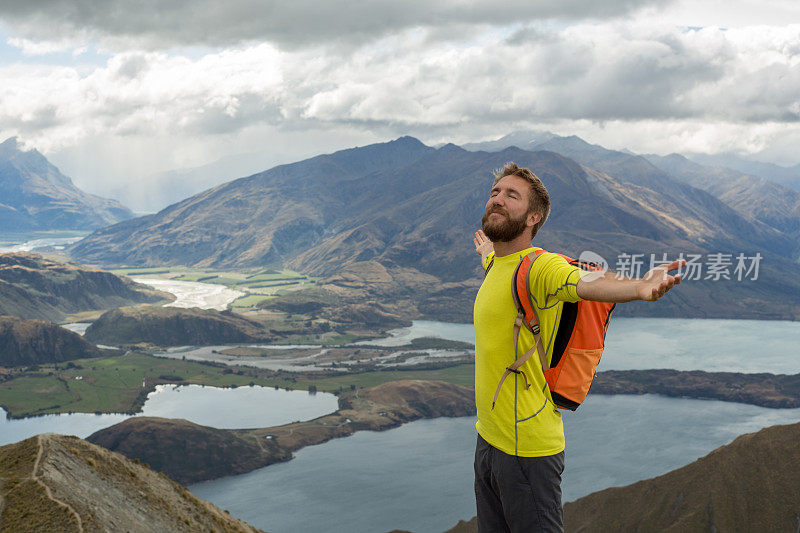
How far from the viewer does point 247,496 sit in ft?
234

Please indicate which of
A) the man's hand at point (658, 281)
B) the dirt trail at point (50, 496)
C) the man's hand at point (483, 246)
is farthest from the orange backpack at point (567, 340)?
the dirt trail at point (50, 496)

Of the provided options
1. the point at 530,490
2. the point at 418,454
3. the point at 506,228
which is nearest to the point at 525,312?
the point at 506,228

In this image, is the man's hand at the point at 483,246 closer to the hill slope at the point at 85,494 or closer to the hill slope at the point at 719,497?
the hill slope at the point at 85,494

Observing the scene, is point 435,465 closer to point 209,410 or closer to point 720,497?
point 209,410

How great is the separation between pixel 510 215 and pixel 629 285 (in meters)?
1.11

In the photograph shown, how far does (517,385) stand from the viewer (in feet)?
13.4

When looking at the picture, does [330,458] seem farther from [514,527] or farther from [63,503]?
[514,527]

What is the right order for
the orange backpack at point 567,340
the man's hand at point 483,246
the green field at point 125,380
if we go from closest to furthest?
the orange backpack at point 567,340 → the man's hand at point 483,246 → the green field at point 125,380

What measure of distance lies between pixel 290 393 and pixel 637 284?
112 metres

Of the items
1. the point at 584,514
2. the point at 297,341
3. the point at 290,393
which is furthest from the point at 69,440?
the point at 297,341

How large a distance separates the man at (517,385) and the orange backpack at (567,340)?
0.15ft

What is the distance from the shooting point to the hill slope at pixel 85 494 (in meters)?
14.7

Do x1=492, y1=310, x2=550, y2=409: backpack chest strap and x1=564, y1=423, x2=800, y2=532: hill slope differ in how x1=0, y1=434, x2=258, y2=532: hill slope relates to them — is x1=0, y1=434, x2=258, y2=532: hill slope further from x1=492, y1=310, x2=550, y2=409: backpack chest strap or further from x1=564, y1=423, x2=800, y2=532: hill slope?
x1=564, y1=423, x2=800, y2=532: hill slope

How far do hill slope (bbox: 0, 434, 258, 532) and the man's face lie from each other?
13866 millimetres
